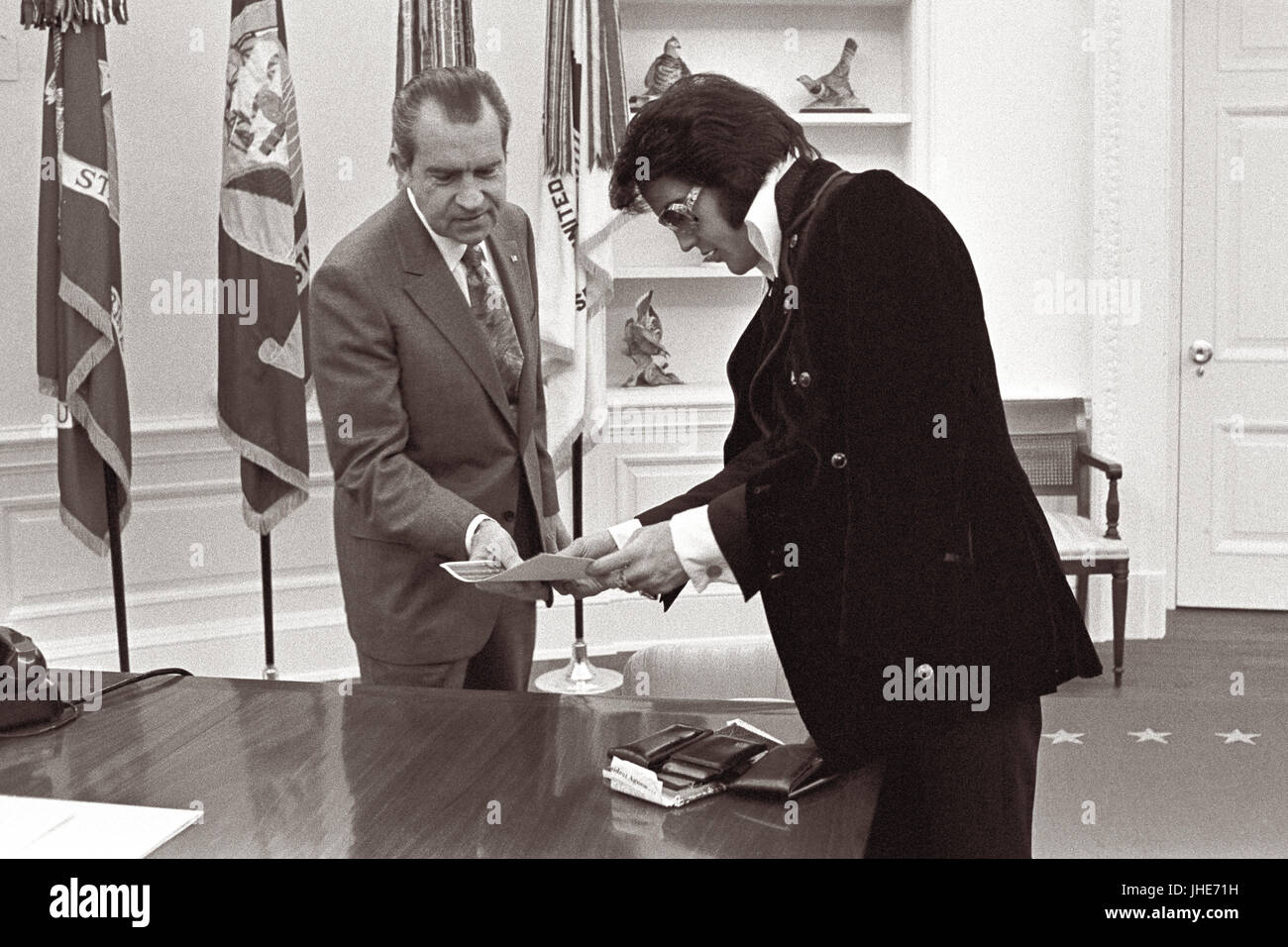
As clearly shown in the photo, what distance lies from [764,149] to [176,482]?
3.42 metres

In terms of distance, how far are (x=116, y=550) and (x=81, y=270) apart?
82 centimetres

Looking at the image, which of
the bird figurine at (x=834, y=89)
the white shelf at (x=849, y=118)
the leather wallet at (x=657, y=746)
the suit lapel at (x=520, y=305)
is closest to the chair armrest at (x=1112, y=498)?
the white shelf at (x=849, y=118)

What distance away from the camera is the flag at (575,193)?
449cm

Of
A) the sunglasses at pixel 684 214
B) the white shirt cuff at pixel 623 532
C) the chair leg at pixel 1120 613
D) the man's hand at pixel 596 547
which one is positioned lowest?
the chair leg at pixel 1120 613

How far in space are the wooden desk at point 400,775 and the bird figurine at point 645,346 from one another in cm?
324

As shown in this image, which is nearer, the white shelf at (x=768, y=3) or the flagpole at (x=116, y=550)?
the flagpole at (x=116, y=550)

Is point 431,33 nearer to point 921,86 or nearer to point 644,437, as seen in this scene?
point 644,437

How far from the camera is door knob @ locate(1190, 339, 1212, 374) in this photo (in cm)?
553

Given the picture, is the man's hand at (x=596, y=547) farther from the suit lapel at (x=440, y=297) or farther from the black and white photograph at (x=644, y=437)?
the suit lapel at (x=440, y=297)

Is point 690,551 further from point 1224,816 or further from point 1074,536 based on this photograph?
point 1074,536

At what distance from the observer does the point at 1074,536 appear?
476cm

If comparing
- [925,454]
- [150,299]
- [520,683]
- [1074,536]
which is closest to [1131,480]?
[1074,536]

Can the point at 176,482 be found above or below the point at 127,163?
below

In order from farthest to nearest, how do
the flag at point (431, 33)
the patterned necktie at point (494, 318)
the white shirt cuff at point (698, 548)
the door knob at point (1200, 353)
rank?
the door knob at point (1200, 353) → the flag at point (431, 33) → the patterned necktie at point (494, 318) → the white shirt cuff at point (698, 548)
